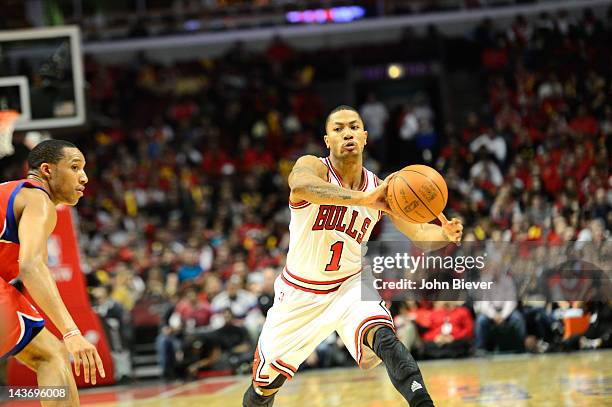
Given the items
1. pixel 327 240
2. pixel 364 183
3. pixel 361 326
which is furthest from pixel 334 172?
pixel 361 326

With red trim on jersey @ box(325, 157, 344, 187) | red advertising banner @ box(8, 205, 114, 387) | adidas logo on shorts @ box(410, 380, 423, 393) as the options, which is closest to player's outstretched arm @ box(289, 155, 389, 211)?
red trim on jersey @ box(325, 157, 344, 187)

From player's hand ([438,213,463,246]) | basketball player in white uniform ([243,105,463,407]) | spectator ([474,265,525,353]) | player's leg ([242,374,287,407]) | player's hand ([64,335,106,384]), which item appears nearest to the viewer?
player's hand ([64,335,106,384])

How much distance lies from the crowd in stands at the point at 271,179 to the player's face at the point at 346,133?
3698 millimetres

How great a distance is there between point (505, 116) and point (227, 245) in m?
6.41

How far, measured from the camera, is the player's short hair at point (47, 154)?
5.00 metres

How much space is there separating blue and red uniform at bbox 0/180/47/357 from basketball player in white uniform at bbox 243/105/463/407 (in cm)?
168

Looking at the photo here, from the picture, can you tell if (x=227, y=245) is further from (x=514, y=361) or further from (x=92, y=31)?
(x=92, y=31)

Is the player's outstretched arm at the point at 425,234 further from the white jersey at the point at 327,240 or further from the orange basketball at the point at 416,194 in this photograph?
the orange basketball at the point at 416,194

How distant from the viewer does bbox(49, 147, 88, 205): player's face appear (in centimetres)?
500

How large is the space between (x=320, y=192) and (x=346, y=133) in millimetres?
664

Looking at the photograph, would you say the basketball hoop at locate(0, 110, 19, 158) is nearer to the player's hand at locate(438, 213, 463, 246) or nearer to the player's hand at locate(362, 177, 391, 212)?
the player's hand at locate(362, 177, 391, 212)

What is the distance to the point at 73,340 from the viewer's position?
443 cm

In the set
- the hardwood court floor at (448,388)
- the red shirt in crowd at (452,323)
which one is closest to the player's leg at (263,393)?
the hardwood court floor at (448,388)

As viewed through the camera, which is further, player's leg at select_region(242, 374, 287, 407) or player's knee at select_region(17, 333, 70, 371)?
player's leg at select_region(242, 374, 287, 407)
